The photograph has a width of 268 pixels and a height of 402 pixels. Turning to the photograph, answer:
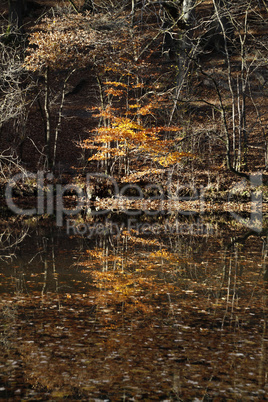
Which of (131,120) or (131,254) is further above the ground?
(131,120)

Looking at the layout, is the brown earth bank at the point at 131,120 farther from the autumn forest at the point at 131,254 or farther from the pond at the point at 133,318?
the pond at the point at 133,318

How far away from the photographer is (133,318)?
342 inches

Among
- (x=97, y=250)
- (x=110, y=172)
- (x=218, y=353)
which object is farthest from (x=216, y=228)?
(x=218, y=353)

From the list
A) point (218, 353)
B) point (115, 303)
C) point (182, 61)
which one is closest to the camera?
point (218, 353)

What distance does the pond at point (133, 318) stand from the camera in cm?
618

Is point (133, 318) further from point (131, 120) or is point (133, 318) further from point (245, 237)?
point (131, 120)

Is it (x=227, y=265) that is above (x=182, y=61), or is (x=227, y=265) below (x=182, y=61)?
below

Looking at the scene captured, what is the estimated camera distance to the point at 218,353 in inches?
283

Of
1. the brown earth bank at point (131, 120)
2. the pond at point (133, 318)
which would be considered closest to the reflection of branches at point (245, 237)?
the pond at point (133, 318)

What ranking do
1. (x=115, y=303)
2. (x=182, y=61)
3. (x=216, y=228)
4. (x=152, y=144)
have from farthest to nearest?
(x=182, y=61), (x=152, y=144), (x=216, y=228), (x=115, y=303)

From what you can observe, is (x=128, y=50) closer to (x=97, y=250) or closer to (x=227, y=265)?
(x=97, y=250)

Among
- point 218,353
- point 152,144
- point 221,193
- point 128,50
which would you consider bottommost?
point 218,353

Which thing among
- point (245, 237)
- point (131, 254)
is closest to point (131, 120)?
point (245, 237)

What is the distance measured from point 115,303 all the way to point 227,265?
4.22 m
